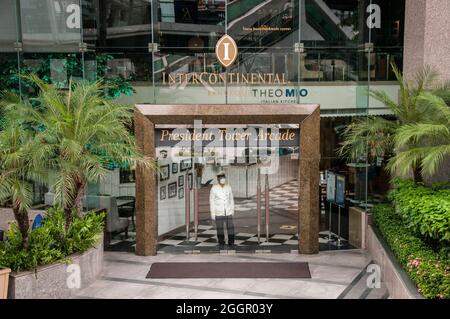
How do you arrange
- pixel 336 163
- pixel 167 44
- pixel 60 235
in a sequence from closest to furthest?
pixel 60 235
pixel 167 44
pixel 336 163

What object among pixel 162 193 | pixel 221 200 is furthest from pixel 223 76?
pixel 162 193

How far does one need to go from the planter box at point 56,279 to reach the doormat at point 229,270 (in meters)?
1.17

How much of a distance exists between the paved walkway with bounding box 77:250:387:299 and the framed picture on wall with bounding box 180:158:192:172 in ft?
6.23

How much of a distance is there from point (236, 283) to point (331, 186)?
13.3ft

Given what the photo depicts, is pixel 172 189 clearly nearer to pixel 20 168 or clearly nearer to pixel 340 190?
pixel 340 190

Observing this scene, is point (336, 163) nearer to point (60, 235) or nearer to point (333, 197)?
point (333, 197)

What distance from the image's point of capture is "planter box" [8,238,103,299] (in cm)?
850

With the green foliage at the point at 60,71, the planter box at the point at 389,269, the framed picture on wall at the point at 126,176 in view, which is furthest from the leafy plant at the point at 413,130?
the green foliage at the point at 60,71

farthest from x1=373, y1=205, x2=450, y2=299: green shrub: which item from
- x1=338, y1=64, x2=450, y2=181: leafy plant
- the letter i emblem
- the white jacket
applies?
the letter i emblem

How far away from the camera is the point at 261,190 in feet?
41.8

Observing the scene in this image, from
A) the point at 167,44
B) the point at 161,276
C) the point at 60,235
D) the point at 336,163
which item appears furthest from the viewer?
the point at 336,163

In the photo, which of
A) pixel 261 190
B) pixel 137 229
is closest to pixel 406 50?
pixel 261 190

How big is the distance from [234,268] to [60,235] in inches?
131

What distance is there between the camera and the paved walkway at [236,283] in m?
9.66
